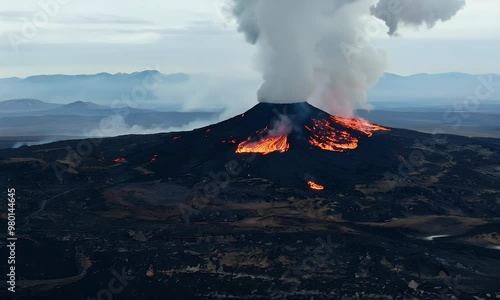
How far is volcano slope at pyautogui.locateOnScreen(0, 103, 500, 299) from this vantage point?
179 ft

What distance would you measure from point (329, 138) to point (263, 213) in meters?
34.7

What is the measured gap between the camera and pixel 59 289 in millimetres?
52469

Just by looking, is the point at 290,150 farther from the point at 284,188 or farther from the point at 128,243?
the point at 128,243

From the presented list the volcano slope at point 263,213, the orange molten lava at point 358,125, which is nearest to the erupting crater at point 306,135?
the volcano slope at point 263,213

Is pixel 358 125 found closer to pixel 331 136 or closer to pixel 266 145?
pixel 331 136

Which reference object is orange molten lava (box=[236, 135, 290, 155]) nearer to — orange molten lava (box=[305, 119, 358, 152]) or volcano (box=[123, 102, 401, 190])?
volcano (box=[123, 102, 401, 190])

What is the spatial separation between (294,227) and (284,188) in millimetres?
18533

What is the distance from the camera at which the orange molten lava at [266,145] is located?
10119 cm

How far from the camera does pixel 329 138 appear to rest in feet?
356

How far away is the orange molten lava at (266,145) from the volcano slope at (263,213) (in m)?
0.26

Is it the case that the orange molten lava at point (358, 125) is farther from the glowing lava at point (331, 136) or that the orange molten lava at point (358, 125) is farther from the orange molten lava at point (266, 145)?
the orange molten lava at point (266, 145)

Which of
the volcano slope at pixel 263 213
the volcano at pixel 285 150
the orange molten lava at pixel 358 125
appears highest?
the orange molten lava at pixel 358 125

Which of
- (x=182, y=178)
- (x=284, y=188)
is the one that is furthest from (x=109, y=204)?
(x=284, y=188)

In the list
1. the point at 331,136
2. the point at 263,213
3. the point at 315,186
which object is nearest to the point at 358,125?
the point at 331,136
